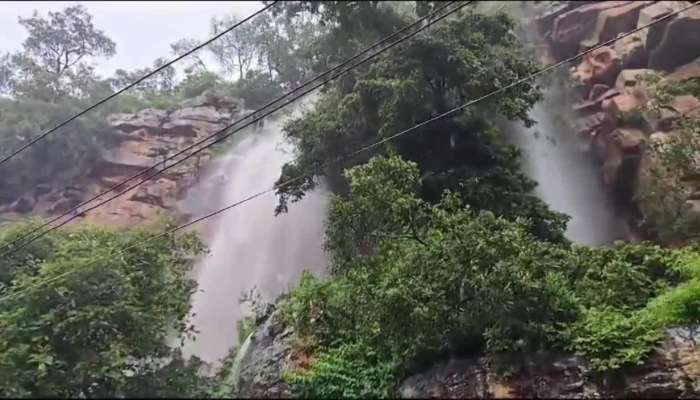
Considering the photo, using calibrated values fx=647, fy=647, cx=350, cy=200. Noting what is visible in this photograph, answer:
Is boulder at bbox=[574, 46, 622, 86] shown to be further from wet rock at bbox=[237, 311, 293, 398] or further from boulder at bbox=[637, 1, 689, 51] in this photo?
wet rock at bbox=[237, 311, 293, 398]

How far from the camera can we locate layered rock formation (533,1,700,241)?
8.80 meters

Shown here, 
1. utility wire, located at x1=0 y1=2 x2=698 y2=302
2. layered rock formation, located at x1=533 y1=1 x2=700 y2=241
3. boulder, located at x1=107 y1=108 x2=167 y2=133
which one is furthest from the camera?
boulder, located at x1=107 y1=108 x2=167 y2=133

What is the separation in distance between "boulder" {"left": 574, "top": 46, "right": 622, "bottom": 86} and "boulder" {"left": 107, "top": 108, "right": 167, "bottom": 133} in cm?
736

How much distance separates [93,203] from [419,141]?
4432 millimetres

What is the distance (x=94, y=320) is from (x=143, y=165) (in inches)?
220

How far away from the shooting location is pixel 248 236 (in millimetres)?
7406

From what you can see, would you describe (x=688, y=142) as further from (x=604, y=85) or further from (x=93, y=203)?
(x=93, y=203)

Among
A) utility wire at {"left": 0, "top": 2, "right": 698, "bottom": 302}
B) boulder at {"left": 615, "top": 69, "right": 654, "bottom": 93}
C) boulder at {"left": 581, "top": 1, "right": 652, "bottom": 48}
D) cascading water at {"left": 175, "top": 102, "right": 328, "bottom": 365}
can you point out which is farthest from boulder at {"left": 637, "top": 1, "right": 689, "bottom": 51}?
cascading water at {"left": 175, "top": 102, "right": 328, "bottom": 365}

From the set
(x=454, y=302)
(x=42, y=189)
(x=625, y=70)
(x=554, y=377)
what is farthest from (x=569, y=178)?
(x=42, y=189)

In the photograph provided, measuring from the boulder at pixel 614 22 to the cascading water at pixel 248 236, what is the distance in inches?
250

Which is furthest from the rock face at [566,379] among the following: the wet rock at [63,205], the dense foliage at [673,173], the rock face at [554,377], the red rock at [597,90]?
the red rock at [597,90]

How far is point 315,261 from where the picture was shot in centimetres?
732

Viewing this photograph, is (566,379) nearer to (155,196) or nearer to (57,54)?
(155,196)

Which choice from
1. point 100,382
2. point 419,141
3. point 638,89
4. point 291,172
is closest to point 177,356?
point 100,382
